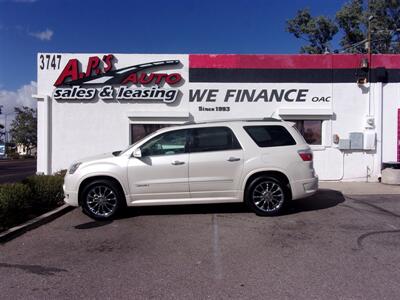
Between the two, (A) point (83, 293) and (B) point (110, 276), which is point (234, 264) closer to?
(B) point (110, 276)

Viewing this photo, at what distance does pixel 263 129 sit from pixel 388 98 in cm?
714

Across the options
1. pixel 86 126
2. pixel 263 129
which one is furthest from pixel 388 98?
pixel 86 126

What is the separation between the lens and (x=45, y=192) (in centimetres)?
905

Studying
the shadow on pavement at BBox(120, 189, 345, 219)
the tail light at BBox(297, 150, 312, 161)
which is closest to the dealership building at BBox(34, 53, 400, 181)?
the shadow on pavement at BBox(120, 189, 345, 219)

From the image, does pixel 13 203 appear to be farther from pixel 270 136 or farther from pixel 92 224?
pixel 270 136

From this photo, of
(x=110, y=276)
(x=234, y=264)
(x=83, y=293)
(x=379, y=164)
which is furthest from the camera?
(x=379, y=164)

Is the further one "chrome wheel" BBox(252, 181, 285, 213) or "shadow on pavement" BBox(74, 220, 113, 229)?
"chrome wheel" BBox(252, 181, 285, 213)

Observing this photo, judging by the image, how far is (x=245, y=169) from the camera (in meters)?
7.88

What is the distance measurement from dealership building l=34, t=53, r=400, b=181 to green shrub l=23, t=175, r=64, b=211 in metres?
3.93

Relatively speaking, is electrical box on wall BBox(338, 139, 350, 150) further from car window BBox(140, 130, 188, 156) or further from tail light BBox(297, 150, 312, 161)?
car window BBox(140, 130, 188, 156)

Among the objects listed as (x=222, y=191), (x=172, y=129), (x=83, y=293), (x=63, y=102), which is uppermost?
(x=63, y=102)

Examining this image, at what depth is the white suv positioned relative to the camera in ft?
25.7

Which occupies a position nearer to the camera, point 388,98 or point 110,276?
point 110,276

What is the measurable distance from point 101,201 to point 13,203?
1.61 metres
